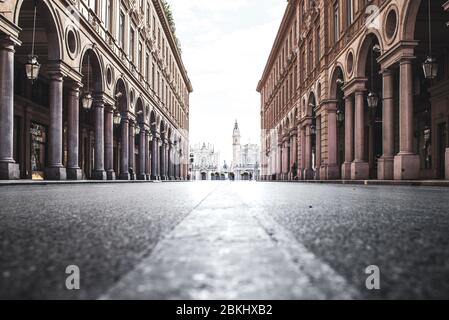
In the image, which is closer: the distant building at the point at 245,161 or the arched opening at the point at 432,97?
the arched opening at the point at 432,97

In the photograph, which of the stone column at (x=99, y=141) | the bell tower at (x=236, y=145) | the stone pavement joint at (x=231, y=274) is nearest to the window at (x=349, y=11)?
the stone column at (x=99, y=141)

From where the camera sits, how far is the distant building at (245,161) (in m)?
144

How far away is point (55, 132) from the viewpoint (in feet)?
49.4

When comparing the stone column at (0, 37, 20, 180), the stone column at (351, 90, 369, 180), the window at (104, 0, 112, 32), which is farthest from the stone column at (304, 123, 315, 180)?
the stone column at (0, 37, 20, 180)

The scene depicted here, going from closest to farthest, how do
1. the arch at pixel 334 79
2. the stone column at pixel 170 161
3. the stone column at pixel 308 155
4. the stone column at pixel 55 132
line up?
the stone column at pixel 55 132, the arch at pixel 334 79, the stone column at pixel 308 155, the stone column at pixel 170 161

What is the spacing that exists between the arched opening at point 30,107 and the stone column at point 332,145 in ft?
48.9

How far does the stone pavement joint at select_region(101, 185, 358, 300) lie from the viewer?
659 millimetres

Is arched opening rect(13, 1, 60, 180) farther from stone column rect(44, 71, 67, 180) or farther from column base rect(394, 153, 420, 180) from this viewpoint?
column base rect(394, 153, 420, 180)

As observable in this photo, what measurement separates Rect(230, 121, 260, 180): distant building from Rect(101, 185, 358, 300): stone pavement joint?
137985mm

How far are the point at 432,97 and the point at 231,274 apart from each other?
73.5 feet

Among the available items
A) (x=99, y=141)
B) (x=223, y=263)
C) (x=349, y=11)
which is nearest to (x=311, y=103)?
(x=349, y=11)

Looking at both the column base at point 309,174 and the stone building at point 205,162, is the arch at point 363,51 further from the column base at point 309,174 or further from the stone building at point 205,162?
the stone building at point 205,162

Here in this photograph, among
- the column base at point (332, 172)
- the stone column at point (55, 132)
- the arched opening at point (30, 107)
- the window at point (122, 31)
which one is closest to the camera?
the stone column at point (55, 132)

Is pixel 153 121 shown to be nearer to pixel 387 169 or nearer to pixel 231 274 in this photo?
pixel 387 169
